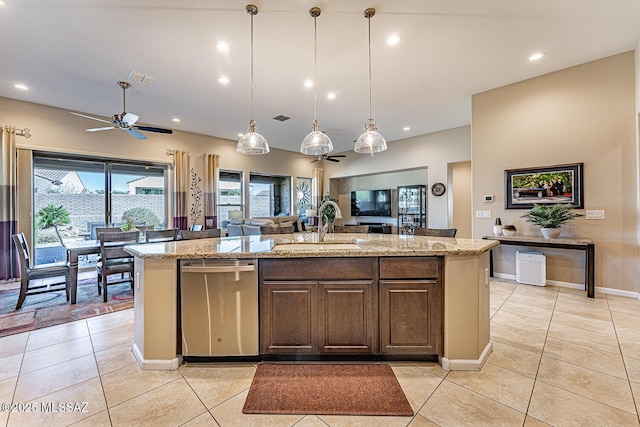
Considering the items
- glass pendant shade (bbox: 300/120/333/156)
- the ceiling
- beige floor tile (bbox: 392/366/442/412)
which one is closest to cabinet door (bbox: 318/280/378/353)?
beige floor tile (bbox: 392/366/442/412)

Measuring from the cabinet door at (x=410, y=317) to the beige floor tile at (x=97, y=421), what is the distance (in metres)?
1.78

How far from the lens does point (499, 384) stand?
6.23ft

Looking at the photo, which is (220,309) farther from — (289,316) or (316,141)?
(316,141)

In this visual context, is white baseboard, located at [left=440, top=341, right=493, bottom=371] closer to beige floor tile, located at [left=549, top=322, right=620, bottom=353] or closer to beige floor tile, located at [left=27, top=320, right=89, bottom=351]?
beige floor tile, located at [left=549, top=322, right=620, bottom=353]

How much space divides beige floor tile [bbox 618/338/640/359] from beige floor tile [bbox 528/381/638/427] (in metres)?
0.96

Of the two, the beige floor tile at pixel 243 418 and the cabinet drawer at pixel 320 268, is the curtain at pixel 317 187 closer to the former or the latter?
the cabinet drawer at pixel 320 268

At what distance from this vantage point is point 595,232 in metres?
3.83

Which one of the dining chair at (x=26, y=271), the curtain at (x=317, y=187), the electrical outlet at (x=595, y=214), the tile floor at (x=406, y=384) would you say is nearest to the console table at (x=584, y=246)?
the electrical outlet at (x=595, y=214)

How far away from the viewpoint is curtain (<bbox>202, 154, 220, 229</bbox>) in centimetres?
700

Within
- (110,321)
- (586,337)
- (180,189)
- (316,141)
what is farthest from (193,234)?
(586,337)

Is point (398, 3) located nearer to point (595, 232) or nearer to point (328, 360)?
point (328, 360)

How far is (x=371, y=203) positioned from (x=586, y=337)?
686 centimetres

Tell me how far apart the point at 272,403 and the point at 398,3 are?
11.3ft

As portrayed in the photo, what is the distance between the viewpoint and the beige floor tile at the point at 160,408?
1582 millimetres
